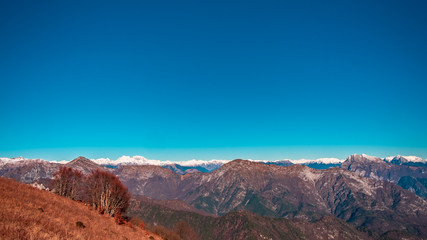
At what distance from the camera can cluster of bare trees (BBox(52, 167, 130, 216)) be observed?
72500mm

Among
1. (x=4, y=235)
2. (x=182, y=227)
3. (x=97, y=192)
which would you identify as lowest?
(x=182, y=227)

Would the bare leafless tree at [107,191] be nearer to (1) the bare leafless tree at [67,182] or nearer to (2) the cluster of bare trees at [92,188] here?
(2) the cluster of bare trees at [92,188]

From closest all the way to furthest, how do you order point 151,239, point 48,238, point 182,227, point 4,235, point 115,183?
1. point 4,235
2. point 48,238
3. point 151,239
4. point 115,183
5. point 182,227

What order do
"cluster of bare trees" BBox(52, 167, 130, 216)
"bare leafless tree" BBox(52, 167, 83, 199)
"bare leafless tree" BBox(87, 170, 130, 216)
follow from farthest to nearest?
"bare leafless tree" BBox(52, 167, 83, 199) < "cluster of bare trees" BBox(52, 167, 130, 216) < "bare leafless tree" BBox(87, 170, 130, 216)

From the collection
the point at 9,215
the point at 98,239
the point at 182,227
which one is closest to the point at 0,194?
the point at 9,215

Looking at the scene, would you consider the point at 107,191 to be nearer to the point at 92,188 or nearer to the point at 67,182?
the point at 92,188

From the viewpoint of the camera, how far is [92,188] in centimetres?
7575

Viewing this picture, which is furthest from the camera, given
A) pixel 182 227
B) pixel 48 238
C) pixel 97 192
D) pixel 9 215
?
pixel 182 227

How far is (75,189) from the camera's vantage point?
82000 millimetres

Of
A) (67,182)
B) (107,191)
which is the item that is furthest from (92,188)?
(67,182)

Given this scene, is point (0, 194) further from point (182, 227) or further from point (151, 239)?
point (182, 227)

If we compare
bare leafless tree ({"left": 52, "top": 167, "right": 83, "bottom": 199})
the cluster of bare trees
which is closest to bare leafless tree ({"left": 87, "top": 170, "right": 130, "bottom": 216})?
the cluster of bare trees

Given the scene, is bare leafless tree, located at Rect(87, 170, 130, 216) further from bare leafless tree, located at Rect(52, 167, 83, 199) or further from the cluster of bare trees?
bare leafless tree, located at Rect(52, 167, 83, 199)

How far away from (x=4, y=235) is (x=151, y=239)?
117 feet
